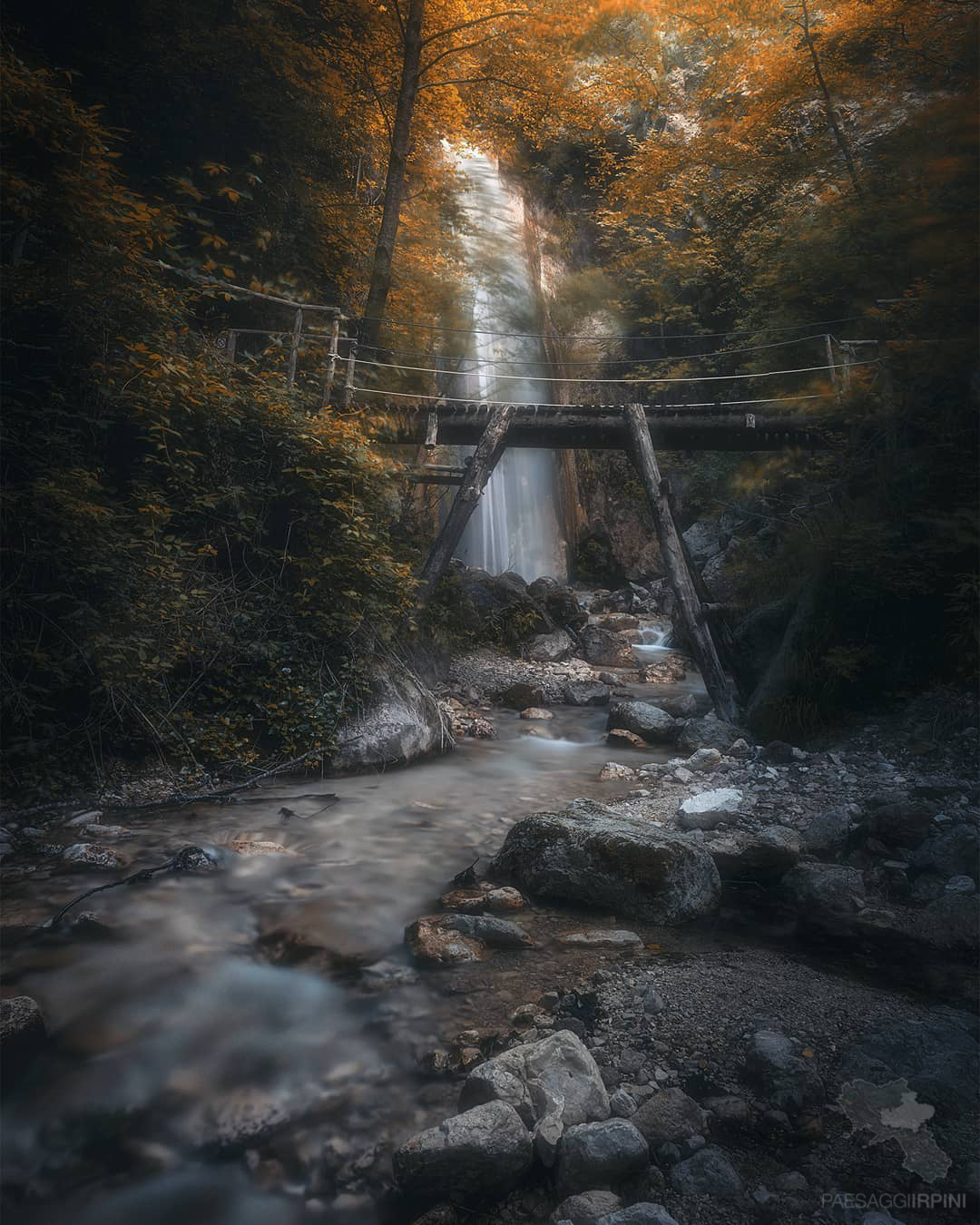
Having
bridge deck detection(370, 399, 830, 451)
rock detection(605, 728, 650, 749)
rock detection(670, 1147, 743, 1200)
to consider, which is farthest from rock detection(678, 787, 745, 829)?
bridge deck detection(370, 399, 830, 451)

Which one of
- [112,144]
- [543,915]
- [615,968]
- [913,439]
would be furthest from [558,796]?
[112,144]

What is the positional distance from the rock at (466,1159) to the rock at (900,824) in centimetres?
314

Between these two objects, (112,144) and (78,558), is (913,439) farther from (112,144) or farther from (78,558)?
(112,144)

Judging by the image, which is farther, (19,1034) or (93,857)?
(93,857)

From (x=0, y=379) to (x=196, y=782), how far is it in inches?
125

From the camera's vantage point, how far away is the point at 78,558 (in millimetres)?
Answer: 4516

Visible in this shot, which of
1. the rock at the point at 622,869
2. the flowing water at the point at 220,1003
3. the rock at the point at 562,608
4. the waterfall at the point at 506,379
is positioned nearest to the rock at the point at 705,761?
the flowing water at the point at 220,1003

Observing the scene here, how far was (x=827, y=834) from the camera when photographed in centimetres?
421

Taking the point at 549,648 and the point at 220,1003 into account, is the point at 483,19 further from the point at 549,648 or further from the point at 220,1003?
the point at 220,1003

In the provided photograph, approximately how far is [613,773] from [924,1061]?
4.15m

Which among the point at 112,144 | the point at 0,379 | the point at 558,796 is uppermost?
the point at 112,144

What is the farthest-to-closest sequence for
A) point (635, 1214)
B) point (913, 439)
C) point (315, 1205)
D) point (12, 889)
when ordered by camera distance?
point (913, 439) → point (12, 889) → point (315, 1205) → point (635, 1214)

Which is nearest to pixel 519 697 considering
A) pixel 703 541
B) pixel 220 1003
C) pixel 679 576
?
pixel 679 576

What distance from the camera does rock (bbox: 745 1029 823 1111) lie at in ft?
6.65
